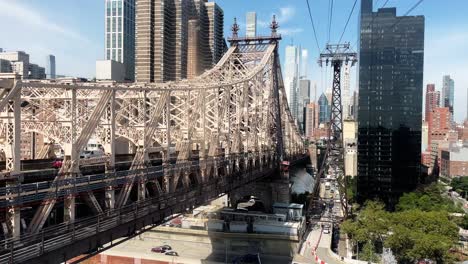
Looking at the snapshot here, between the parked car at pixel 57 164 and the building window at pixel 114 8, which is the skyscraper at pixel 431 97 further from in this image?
the parked car at pixel 57 164

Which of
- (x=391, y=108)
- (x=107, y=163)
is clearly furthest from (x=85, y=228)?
(x=391, y=108)

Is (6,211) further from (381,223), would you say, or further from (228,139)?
(381,223)

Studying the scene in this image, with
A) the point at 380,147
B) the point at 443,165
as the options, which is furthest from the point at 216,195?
the point at 443,165

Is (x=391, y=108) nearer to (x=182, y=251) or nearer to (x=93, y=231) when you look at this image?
(x=182, y=251)

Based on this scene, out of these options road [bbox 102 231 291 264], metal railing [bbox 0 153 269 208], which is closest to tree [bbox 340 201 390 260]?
road [bbox 102 231 291 264]

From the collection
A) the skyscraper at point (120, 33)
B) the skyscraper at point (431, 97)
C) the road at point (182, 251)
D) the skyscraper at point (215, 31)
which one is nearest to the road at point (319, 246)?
the road at point (182, 251)
